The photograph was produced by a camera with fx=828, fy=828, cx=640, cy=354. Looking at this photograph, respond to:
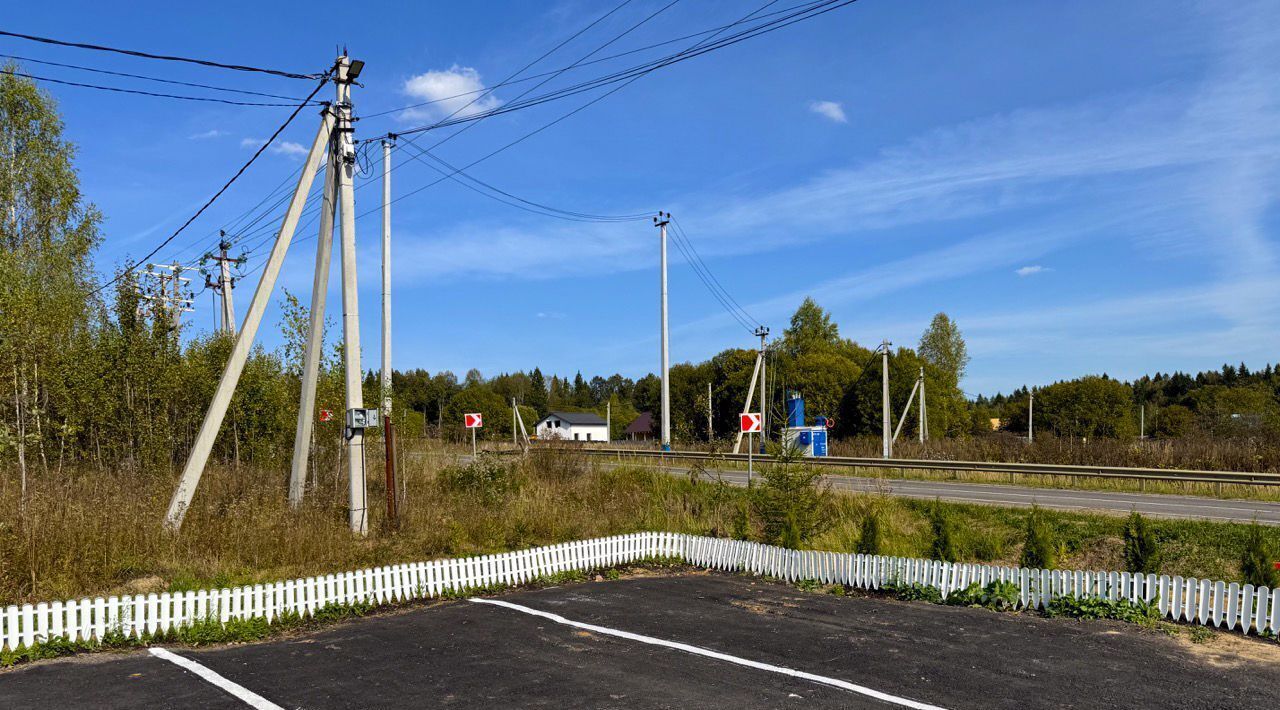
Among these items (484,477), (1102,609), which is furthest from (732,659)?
(484,477)

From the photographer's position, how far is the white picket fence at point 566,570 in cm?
898

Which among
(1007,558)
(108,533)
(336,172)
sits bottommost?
(1007,558)

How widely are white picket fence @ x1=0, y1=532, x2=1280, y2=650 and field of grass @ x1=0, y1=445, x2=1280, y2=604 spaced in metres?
1.36

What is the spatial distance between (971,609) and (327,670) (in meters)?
7.82

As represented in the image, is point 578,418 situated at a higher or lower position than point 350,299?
lower

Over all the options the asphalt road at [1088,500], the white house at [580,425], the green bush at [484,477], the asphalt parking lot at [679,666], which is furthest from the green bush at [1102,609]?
the white house at [580,425]

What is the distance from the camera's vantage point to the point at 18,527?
34.2 ft

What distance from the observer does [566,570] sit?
44.0ft

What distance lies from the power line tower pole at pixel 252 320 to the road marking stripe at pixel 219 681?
4408 millimetres

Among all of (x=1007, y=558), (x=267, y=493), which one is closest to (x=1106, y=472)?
(x=1007, y=558)

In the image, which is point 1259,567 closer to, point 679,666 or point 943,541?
point 943,541

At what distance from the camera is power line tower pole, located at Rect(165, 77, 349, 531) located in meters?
12.8

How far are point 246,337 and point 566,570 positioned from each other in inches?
250

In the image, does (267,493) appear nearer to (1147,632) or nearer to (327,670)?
(327,670)
